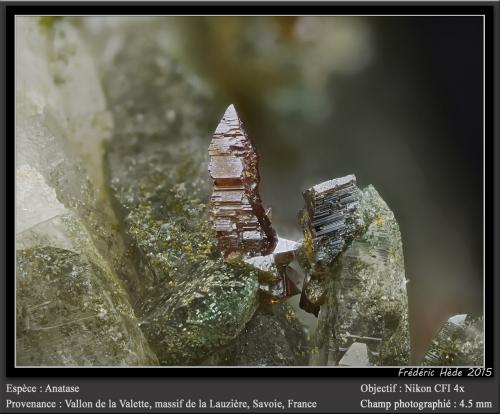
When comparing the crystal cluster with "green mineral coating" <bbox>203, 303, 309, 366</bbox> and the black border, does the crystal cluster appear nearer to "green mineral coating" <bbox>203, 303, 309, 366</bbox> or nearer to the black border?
"green mineral coating" <bbox>203, 303, 309, 366</bbox>

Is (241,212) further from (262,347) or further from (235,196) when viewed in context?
(262,347)

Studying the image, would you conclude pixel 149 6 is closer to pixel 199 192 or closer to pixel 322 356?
pixel 199 192

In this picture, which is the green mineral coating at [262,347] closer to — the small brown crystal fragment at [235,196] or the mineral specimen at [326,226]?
the mineral specimen at [326,226]

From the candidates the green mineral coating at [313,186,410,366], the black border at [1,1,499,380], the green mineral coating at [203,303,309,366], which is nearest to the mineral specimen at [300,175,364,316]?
the green mineral coating at [313,186,410,366]

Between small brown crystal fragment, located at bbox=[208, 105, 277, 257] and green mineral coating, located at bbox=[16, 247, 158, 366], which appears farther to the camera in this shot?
small brown crystal fragment, located at bbox=[208, 105, 277, 257]

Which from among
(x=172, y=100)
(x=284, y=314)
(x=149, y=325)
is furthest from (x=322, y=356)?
(x=172, y=100)

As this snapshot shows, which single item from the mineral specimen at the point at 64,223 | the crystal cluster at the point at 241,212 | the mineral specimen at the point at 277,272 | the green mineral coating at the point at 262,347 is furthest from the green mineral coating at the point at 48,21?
the green mineral coating at the point at 262,347

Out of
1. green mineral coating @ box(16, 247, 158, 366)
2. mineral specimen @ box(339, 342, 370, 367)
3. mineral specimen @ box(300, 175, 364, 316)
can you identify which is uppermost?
mineral specimen @ box(300, 175, 364, 316)
